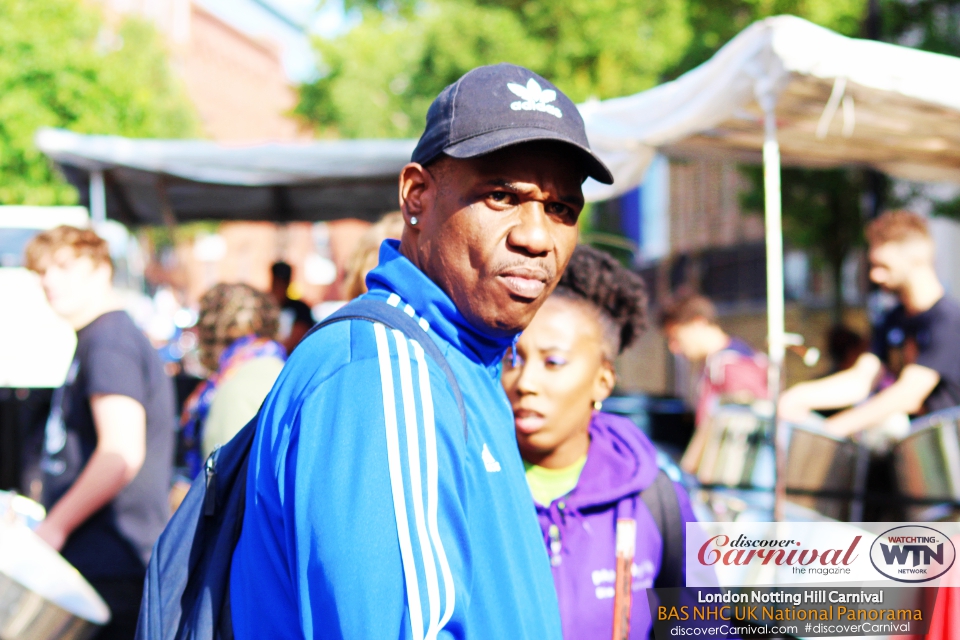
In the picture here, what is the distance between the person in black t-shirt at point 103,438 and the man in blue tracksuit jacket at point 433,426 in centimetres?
184

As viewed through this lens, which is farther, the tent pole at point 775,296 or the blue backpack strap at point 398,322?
the tent pole at point 775,296

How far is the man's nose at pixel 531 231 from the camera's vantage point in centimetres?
135

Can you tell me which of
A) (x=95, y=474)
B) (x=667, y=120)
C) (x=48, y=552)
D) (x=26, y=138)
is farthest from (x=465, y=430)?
(x=26, y=138)

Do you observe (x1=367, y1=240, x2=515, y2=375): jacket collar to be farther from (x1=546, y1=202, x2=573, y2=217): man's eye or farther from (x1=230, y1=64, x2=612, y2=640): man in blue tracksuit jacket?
(x1=546, y1=202, x2=573, y2=217): man's eye

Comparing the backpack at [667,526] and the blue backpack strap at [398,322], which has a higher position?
the blue backpack strap at [398,322]

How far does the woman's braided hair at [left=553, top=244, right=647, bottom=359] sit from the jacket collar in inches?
38.1

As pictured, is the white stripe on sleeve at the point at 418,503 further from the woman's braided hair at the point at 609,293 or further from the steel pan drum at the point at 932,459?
the steel pan drum at the point at 932,459

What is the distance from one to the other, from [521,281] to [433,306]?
14 centimetres

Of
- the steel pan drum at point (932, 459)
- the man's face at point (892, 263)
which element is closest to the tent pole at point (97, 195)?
the man's face at point (892, 263)

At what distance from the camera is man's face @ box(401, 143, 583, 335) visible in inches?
52.6

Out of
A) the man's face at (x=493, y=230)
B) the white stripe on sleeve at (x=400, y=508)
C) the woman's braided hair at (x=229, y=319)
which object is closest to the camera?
the white stripe on sleeve at (x=400, y=508)

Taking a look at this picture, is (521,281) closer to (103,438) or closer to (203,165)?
(103,438)

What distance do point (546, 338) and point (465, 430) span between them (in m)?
1.03

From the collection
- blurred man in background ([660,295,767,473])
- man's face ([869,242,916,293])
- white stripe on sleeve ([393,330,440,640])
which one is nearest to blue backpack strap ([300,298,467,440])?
white stripe on sleeve ([393,330,440,640])
